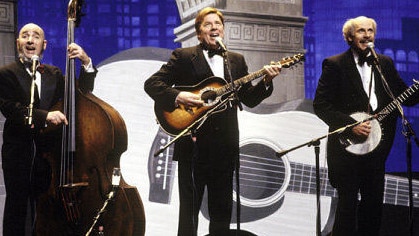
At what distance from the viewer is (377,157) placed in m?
4.13

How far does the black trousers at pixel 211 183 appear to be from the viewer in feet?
12.7

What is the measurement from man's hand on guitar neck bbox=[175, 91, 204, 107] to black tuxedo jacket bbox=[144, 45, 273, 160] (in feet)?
0.14

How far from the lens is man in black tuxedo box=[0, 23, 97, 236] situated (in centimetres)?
382

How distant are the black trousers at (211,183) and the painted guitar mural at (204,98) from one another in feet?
0.68

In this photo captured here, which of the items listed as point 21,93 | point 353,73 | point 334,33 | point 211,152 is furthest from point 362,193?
point 334,33

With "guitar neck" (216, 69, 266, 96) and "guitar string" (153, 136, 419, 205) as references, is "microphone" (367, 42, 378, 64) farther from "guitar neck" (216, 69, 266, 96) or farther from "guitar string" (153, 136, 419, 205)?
"guitar string" (153, 136, 419, 205)

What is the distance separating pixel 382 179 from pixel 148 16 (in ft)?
18.3

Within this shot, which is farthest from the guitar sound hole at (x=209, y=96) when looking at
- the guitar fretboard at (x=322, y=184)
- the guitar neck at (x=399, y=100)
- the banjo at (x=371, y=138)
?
the guitar fretboard at (x=322, y=184)

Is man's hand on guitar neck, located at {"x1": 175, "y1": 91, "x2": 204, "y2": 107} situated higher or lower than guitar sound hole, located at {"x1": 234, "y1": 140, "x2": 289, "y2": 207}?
higher

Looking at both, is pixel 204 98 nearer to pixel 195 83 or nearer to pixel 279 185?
pixel 195 83

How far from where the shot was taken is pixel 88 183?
12.1 feet

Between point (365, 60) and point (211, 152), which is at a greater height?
point (365, 60)

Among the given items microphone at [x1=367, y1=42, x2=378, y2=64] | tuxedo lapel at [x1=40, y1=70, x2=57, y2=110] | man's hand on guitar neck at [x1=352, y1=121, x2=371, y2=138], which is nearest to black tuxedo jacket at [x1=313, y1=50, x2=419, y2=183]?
man's hand on guitar neck at [x1=352, y1=121, x2=371, y2=138]

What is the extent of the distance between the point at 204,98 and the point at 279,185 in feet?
6.01
